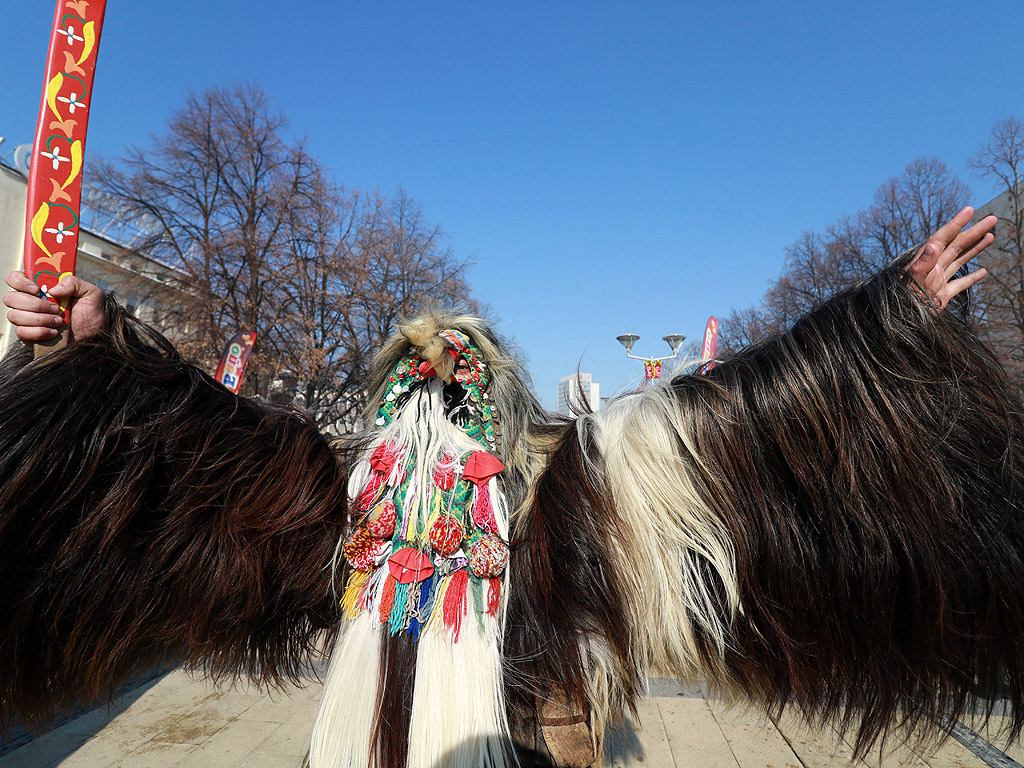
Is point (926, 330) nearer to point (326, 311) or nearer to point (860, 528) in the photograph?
point (860, 528)

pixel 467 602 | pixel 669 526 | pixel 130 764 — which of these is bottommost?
pixel 130 764

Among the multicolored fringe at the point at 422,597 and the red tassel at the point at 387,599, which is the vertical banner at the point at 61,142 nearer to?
the multicolored fringe at the point at 422,597

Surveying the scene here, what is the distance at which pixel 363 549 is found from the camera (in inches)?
53.8

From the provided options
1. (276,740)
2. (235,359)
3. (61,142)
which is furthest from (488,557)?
(235,359)

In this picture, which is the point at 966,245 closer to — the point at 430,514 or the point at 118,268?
the point at 430,514

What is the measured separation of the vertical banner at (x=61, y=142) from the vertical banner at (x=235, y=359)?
8.37 metres

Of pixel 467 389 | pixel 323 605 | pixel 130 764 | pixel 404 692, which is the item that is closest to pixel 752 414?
pixel 467 389

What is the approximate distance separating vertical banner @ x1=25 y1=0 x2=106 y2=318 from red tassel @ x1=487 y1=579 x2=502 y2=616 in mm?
1109

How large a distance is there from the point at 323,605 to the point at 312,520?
0.26m

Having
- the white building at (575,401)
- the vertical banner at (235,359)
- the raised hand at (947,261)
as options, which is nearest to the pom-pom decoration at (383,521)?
the white building at (575,401)

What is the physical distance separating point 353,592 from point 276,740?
3017 millimetres

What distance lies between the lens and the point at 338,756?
1245 mm

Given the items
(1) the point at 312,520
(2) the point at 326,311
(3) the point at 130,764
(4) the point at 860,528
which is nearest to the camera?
(4) the point at 860,528

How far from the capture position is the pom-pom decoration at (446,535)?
53.2 inches
